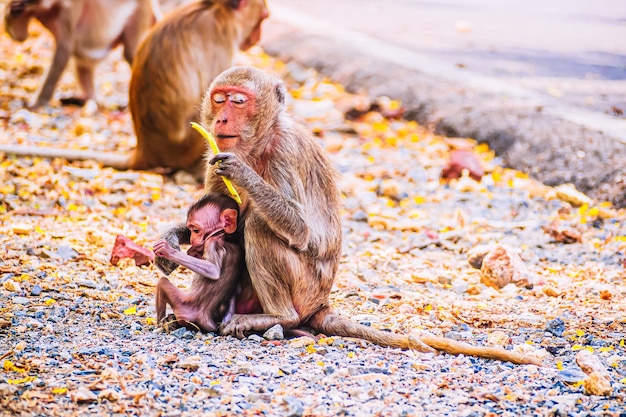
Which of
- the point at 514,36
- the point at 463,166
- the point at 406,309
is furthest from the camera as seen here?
the point at 514,36

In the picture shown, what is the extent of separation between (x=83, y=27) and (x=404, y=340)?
6.22 meters

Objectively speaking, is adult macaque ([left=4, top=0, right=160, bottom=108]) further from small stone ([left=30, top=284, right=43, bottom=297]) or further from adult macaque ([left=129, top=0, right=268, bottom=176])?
small stone ([left=30, top=284, right=43, bottom=297])

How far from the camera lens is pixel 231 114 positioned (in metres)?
3.88

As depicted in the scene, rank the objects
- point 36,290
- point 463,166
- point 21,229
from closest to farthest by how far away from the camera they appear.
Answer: point 36,290
point 21,229
point 463,166

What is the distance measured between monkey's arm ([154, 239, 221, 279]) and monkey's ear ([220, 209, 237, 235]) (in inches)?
8.8

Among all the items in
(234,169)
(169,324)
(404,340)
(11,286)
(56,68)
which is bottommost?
(56,68)

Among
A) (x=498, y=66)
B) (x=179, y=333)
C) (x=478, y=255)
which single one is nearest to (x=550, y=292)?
(x=478, y=255)

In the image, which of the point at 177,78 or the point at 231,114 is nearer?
the point at 231,114

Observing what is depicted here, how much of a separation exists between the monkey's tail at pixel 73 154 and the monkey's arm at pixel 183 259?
11.2ft

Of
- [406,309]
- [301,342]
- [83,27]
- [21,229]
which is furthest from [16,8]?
[301,342]

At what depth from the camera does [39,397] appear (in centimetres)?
300

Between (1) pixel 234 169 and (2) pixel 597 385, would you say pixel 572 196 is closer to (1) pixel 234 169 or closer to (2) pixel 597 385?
(2) pixel 597 385

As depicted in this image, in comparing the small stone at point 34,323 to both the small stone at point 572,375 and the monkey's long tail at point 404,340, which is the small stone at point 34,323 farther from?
the small stone at point 572,375

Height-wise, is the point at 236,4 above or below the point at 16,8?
above
